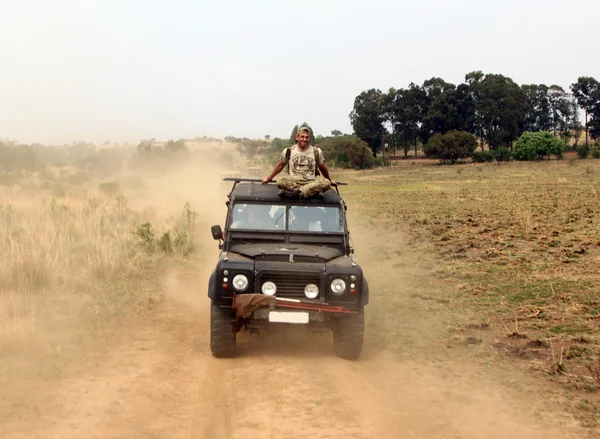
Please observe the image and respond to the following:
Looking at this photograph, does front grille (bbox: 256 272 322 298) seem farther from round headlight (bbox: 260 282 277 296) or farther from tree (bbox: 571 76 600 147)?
tree (bbox: 571 76 600 147)

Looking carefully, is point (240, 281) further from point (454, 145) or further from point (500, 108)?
point (500, 108)

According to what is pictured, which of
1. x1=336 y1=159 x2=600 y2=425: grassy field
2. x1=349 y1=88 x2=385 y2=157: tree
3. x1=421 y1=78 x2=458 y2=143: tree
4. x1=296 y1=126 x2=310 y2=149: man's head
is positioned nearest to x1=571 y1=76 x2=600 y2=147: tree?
x1=421 y1=78 x2=458 y2=143: tree

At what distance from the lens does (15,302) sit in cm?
892

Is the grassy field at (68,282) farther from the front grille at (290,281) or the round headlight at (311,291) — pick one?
the round headlight at (311,291)

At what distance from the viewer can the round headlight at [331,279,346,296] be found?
698 cm

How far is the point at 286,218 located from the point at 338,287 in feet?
4.73

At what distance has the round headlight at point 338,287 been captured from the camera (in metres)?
6.98

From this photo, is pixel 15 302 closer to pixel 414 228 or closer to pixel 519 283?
pixel 519 283

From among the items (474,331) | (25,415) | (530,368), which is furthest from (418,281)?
(25,415)

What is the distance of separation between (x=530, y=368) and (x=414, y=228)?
43.4 feet

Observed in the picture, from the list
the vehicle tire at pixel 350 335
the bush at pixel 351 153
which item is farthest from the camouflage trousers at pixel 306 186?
the bush at pixel 351 153

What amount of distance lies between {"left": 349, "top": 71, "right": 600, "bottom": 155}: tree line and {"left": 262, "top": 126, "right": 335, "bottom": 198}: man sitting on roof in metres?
60.4

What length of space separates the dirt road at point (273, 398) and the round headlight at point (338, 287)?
0.82 meters

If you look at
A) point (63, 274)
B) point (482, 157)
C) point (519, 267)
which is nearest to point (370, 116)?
point (482, 157)
